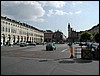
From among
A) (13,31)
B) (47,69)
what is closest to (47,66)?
(47,69)

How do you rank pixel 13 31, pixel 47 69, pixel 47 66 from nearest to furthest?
pixel 47 69 < pixel 47 66 < pixel 13 31

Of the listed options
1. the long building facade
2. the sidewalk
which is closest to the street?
the sidewalk

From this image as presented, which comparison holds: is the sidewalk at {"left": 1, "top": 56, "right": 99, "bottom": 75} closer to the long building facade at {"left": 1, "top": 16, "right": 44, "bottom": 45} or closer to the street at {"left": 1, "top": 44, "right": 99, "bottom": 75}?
the street at {"left": 1, "top": 44, "right": 99, "bottom": 75}

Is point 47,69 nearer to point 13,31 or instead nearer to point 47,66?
point 47,66

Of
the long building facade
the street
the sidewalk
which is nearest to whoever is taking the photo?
the sidewalk

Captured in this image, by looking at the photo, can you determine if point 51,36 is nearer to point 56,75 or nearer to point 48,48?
point 48,48

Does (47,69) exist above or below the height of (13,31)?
below

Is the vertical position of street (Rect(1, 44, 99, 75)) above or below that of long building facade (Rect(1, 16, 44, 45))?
below

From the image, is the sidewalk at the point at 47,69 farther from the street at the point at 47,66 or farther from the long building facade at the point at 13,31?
the long building facade at the point at 13,31

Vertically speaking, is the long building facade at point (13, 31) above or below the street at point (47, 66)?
above

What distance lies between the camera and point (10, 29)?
10250 centimetres

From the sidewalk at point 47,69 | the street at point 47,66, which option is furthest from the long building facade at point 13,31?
the sidewalk at point 47,69

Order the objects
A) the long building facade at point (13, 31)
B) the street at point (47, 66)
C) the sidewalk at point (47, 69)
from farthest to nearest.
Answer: the long building facade at point (13, 31), the street at point (47, 66), the sidewalk at point (47, 69)

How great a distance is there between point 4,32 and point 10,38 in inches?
343
